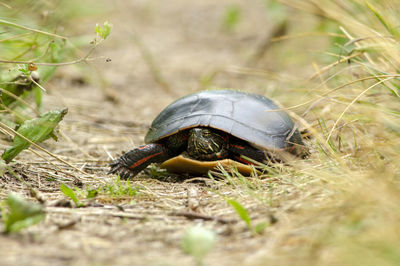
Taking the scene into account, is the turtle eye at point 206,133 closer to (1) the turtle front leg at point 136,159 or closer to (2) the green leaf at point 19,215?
(1) the turtle front leg at point 136,159

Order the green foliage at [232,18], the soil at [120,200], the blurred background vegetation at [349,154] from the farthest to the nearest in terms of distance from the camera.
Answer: the green foliage at [232,18] → the soil at [120,200] → the blurred background vegetation at [349,154]

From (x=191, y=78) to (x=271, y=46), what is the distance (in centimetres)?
150

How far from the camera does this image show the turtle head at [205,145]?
2.41m

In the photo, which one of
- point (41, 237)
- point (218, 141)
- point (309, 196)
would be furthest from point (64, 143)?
point (309, 196)

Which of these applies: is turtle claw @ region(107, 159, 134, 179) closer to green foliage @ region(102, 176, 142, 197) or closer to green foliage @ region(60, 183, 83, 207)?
green foliage @ region(102, 176, 142, 197)

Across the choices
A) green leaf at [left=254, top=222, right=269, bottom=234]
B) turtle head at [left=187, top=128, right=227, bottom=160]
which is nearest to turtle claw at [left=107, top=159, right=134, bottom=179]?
turtle head at [left=187, top=128, right=227, bottom=160]

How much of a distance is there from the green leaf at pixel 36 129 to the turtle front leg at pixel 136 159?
1.52ft

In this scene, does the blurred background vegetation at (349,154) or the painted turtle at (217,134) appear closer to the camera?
the blurred background vegetation at (349,154)

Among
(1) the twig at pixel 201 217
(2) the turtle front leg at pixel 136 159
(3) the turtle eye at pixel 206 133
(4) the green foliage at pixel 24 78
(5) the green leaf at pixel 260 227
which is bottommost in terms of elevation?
(5) the green leaf at pixel 260 227

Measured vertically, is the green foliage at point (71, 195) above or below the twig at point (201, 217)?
above

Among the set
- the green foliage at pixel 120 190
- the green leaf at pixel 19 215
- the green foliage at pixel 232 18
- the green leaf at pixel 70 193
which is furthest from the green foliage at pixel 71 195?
the green foliage at pixel 232 18

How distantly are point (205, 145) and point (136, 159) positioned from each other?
0.40m

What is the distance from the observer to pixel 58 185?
213 cm

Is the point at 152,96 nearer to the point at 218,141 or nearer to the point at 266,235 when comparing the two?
the point at 218,141
